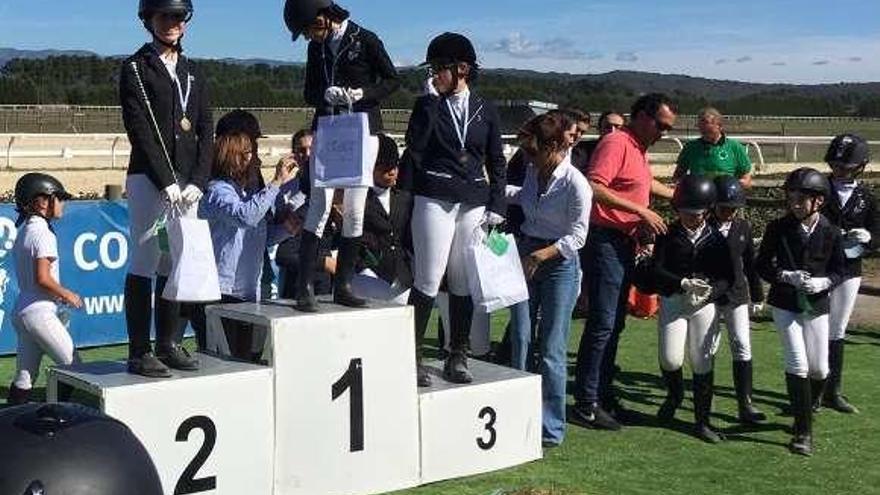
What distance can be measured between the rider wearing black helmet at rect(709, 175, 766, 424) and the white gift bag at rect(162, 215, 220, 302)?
3.37m

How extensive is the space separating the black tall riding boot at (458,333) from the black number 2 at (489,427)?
0.19 meters

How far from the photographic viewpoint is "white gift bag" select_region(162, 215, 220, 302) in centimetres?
516

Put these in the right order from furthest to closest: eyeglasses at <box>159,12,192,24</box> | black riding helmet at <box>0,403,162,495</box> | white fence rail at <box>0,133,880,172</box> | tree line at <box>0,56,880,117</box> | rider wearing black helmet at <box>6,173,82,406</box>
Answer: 1. tree line at <box>0,56,880,117</box>
2. white fence rail at <box>0,133,880,172</box>
3. rider wearing black helmet at <box>6,173,82,406</box>
4. eyeglasses at <box>159,12,192,24</box>
5. black riding helmet at <box>0,403,162,495</box>

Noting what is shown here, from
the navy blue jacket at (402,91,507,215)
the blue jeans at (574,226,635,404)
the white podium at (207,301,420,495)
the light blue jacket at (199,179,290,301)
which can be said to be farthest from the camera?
the blue jeans at (574,226,635,404)

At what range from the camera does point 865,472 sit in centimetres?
646

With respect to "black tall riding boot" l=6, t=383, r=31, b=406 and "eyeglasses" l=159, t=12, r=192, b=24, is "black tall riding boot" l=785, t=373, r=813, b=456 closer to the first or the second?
"eyeglasses" l=159, t=12, r=192, b=24

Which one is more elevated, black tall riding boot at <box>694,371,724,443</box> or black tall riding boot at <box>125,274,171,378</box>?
black tall riding boot at <box>125,274,171,378</box>

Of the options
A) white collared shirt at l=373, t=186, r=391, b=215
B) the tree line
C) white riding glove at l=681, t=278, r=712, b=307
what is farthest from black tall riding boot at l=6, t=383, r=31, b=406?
the tree line

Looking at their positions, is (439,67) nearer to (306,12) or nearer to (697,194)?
(306,12)

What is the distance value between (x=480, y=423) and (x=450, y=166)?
137cm

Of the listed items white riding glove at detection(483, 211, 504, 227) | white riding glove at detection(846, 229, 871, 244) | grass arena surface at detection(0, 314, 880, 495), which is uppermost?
white riding glove at detection(483, 211, 504, 227)

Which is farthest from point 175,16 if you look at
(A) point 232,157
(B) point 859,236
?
(B) point 859,236

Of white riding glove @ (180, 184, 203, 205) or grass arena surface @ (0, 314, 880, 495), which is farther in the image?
grass arena surface @ (0, 314, 880, 495)

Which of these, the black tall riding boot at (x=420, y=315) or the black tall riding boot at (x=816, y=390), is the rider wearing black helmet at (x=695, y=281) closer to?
the black tall riding boot at (x=816, y=390)
